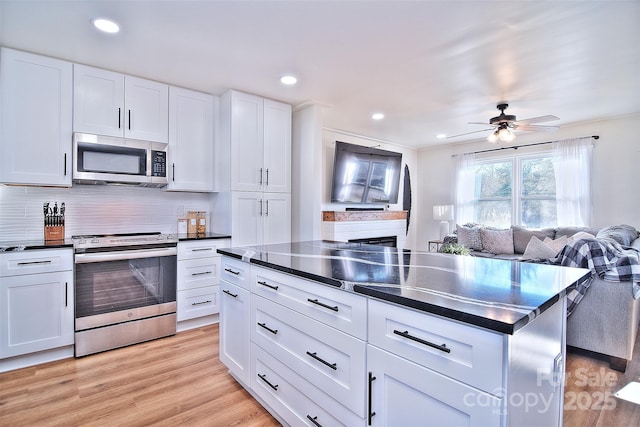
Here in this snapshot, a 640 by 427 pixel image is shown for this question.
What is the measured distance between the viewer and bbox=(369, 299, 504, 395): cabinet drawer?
0.88 meters

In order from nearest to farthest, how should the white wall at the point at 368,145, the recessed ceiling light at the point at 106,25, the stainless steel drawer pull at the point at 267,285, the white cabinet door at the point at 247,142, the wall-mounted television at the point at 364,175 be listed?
the stainless steel drawer pull at the point at 267,285 → the recessed ceiling light at the point at 106,25 → the white cabinet door at the point at 247,142 → the wall-mounted television at the point at 364,175 → the white wall at the point at 368,145

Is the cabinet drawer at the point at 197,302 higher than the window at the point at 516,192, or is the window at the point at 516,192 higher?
the window at the point at 516,192

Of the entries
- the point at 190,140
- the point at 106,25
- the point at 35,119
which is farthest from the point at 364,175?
the point at 35,119

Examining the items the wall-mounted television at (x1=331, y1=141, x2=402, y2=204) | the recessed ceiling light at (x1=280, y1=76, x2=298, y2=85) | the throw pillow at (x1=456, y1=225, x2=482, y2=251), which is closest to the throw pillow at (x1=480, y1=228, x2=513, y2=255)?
the throw pillow at (x1=456, y1=225, x2=482, y2=251)

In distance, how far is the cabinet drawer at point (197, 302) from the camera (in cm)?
306

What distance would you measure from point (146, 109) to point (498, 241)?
4.98m

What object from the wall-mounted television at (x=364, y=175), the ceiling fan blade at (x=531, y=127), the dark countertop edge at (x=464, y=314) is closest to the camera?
the dark countertop edge at (x=464, y=314)

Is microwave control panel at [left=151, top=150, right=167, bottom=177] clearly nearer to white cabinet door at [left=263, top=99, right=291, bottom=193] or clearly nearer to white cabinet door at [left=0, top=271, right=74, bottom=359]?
white cabinet door at [left=263, top=99, right=291, bottom=193]

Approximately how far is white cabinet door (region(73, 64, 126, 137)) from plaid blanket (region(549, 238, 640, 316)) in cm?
400

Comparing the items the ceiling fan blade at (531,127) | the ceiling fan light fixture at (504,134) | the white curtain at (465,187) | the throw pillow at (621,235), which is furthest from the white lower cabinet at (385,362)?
the white curtain at (465,187)

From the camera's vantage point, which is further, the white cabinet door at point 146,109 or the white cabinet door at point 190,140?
the white cabinet door at point 190,140

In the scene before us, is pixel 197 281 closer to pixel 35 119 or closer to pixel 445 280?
pixel 35 119

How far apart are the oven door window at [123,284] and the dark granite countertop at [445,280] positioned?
1.27m

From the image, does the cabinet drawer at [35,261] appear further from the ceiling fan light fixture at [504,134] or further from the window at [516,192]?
the window at [516,192]
